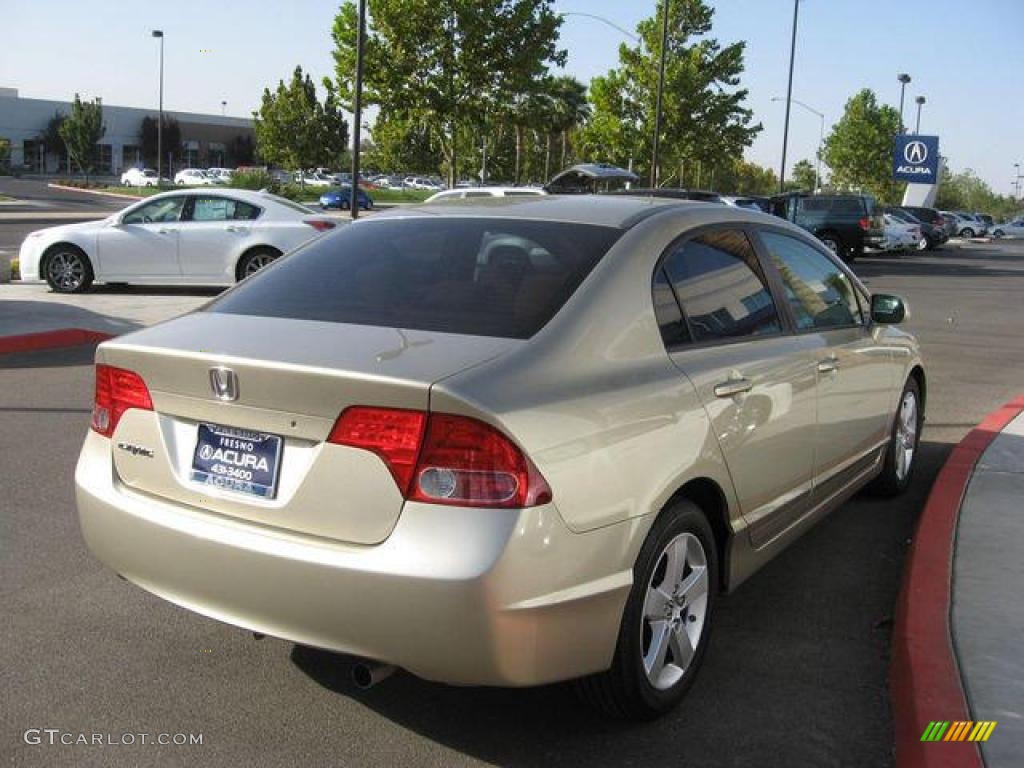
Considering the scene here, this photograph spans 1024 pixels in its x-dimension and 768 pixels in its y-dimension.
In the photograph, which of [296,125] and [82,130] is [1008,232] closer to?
[296,125]

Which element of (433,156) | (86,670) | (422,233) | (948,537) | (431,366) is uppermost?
(433,156)

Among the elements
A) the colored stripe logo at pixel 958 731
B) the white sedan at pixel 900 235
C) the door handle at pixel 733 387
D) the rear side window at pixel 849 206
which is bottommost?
the colored stripe logo at pixel 958 731

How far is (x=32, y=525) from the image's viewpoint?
5.04 meters

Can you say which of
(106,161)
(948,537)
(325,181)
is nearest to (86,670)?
(948,537)

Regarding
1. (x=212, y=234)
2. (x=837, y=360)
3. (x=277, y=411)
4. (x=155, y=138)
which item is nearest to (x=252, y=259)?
(x=212, y=234)

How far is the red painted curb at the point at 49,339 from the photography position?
9680mm

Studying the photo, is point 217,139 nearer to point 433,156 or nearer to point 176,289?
point 433,156

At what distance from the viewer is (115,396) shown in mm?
3396

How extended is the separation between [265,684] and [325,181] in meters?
77.9

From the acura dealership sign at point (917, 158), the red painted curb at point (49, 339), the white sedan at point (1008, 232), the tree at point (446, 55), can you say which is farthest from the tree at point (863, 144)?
the red painted curb at point (49, 339)

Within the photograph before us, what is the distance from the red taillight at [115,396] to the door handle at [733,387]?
6.12 feet

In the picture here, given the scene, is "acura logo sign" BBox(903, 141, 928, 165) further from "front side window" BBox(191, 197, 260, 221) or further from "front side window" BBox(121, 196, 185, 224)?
"front side window" BBox(121, 196, 185, 224)

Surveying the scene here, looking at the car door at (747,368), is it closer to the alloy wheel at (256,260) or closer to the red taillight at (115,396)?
the red taillight at (115,396)

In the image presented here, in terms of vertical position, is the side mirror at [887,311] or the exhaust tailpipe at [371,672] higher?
the side mirror at [887,311]
